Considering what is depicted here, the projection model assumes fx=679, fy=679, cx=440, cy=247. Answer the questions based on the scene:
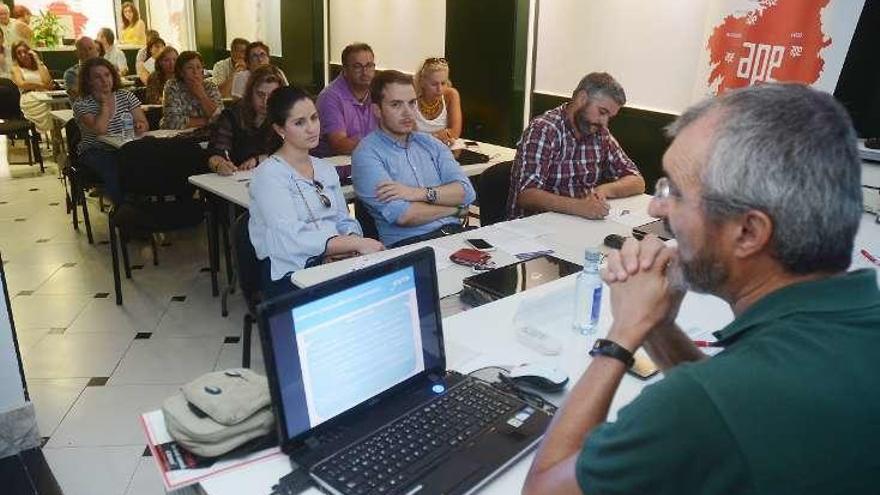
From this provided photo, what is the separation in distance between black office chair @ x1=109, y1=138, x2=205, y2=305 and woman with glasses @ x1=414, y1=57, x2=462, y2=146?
1.62m

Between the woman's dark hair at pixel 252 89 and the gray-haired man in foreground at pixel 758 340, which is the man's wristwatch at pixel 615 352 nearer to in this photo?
the gray-haired man in foreground at pixel 758 340

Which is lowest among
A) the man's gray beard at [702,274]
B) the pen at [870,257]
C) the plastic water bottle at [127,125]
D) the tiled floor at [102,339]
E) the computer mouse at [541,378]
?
the tiled floor at [102,339]

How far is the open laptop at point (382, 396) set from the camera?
1.24 meters

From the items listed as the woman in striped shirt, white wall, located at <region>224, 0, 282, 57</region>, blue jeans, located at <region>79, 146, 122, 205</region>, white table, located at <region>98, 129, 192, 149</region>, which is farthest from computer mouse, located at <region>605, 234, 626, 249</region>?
white wall, located at <region>224, 0, 282, 57</region>

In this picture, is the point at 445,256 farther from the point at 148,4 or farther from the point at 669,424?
the point at 148,4

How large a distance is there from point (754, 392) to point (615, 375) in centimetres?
29

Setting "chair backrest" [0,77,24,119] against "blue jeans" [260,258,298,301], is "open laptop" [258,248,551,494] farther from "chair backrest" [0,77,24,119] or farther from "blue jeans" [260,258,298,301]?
"chair backrest" [0,77,24,119]

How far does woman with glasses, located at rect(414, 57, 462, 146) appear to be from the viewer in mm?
4941

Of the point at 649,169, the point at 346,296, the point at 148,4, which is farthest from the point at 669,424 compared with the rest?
the point at 148,4

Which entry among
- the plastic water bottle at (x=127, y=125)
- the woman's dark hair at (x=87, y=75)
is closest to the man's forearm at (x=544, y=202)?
the plastic water bottle at (x=127, y=125)

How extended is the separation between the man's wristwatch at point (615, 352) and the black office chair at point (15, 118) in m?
7.67

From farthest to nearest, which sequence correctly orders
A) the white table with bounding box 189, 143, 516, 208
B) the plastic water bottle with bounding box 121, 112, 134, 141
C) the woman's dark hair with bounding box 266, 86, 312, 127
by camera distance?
the plastic water bottle with bounding box 121, 112, 134, 141, the white table with bounding box 189, 143, 516, 208, the woman's dark hair with bounding box 266, 86, 312, 127

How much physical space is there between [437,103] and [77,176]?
270 centimetres

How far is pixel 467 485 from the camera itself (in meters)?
1.23
